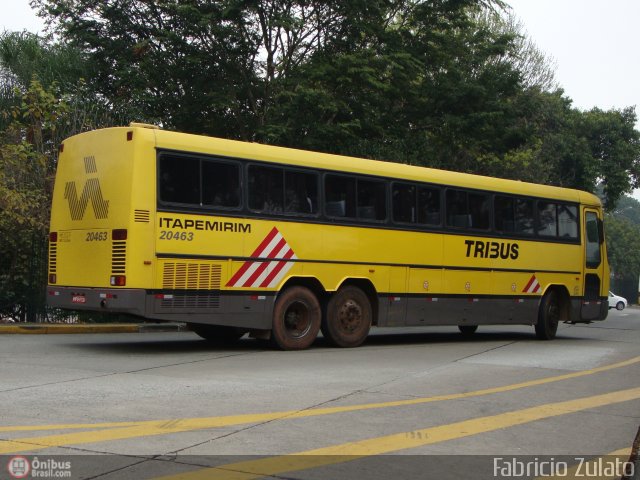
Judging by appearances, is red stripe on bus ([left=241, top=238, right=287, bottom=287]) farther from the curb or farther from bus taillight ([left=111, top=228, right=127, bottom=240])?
the curb

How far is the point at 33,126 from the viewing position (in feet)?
66.1

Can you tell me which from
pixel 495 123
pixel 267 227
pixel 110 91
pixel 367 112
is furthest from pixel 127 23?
pixel 267 227

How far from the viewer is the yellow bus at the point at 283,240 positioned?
12.4 m

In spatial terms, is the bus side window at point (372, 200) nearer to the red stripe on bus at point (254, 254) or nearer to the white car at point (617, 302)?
the red stripe on bus at point (254, 254)

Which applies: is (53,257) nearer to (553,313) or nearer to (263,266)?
(263,266)

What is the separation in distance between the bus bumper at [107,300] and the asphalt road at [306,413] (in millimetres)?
671

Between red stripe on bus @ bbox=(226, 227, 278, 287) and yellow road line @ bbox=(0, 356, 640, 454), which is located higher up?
red stripe on bus @ bbox=(226, 227, 278, 287)

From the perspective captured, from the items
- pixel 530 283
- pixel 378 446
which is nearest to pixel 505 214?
pixel 530 283

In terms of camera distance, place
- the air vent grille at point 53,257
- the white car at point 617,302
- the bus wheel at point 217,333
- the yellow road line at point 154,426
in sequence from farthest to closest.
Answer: the white car at point 617,302 → the bus wheel at point 217,333 → the air vent grille at point 53,257 → the yellow road line at point 154,426

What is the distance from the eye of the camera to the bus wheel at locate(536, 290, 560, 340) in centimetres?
1836

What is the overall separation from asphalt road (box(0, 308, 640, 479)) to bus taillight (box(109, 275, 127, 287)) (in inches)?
40.5

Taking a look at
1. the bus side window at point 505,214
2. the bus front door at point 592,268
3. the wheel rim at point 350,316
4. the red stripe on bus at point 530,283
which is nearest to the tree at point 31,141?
the wheel rim at point 350,316

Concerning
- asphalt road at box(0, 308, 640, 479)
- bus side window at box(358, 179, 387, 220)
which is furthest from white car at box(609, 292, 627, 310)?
asphalt road at box(0, 308, 640, 479)

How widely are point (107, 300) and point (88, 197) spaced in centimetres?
173
